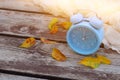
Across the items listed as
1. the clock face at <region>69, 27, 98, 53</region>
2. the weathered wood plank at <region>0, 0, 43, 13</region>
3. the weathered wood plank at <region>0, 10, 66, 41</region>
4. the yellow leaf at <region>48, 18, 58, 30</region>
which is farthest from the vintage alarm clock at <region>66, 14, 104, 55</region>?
the weathered wood plank at <region>0, 0, 43, 13</region>

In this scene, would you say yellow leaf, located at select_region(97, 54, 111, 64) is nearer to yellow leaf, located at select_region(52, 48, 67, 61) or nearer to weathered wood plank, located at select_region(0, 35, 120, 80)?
weathered wood plank, located at select_region(0, 35, 120, 80)

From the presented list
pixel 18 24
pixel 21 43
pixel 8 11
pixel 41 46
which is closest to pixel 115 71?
pixel 41 46

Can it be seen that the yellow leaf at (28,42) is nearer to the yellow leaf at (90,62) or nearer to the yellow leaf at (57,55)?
the yellow leaf at (57,55)

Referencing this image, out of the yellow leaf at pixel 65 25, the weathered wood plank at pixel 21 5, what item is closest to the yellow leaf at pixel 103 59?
the yellow leaf at pixel 65 25

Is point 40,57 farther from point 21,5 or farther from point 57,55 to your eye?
point 21,5

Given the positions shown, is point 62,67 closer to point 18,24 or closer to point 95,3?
point 18,24

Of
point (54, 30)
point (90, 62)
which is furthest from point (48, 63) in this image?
point (54, 30)
